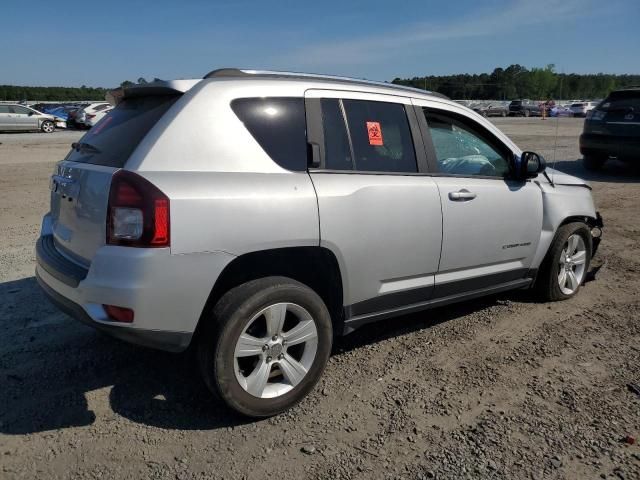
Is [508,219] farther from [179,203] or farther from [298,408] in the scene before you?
[179,203]

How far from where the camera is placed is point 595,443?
9.64 ft

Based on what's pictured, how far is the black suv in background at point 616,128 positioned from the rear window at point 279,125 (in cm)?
1019

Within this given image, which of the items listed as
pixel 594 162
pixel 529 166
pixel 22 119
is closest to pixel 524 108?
pixel 22 119

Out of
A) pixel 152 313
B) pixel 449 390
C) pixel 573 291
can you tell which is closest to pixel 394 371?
pixel 449 390

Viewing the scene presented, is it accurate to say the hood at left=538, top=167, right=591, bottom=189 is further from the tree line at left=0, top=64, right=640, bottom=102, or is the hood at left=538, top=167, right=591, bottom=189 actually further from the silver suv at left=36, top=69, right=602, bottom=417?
the tree line at left=0, top=64, right=640, bottom=102

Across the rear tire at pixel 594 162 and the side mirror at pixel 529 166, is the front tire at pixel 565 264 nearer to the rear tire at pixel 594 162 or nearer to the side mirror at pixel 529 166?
the side mirror at pixel 529 166

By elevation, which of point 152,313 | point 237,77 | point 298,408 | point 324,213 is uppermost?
point 237,77

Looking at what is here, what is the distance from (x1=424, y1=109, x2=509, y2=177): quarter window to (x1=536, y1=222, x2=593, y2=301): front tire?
2.98 ft

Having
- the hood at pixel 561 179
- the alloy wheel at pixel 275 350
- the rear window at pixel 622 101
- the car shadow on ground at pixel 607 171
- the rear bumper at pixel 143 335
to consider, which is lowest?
the car shadow on ground at pixel 607 171

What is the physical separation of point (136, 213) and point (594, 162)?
12339mm

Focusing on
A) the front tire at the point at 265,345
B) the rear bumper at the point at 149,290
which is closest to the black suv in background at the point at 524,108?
the front tire at the point at 265,345

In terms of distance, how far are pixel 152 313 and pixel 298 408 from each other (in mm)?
1078

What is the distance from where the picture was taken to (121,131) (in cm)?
326

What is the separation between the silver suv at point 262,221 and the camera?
281 cm
